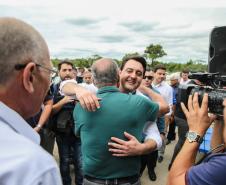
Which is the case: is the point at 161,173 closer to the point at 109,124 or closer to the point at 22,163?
the point at 109,124

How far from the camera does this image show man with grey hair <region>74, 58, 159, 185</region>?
2.19m

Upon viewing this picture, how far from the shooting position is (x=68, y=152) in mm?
4363

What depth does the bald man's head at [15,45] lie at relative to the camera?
3.22ft

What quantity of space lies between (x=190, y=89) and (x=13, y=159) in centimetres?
141

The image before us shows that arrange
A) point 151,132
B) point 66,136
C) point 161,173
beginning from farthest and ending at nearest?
point 161,173 < point 66,136 < point 151,132

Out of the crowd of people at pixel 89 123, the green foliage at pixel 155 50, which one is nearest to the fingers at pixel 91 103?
the crowd of people at pixel 89 123

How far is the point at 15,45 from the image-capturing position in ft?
3.23

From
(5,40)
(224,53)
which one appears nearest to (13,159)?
(5,40)

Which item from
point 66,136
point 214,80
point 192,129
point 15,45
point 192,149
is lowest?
point 66,136

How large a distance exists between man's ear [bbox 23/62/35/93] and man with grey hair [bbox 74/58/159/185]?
1.18m

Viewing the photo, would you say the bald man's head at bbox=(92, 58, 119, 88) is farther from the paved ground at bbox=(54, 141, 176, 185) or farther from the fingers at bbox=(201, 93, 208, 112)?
the paved ground at bbox=(54, 141, 176, 185)

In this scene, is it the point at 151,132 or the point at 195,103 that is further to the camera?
the point at 151,132

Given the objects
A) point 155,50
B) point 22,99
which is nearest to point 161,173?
point 22,99

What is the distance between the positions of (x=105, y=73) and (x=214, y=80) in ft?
2.52
